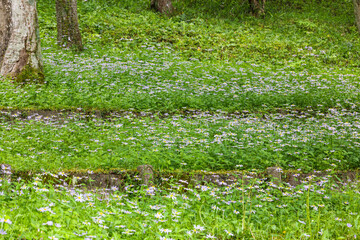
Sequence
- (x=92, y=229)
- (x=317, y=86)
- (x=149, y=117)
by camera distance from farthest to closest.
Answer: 1. (x=317, y=86)
2. (x=149, y=117)
3. (x=92, y=229)

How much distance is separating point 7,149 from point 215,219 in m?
3.40

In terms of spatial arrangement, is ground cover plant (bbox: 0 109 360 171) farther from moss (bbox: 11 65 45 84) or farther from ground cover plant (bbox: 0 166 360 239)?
moss (bbox: 11 65 45 84)

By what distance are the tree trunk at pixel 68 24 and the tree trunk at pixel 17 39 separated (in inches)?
119

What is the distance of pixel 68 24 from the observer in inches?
481

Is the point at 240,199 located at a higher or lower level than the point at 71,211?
lower

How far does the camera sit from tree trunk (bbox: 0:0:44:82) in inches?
348

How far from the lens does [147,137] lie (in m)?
6.08

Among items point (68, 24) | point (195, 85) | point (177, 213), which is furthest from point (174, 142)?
point (68, 24)

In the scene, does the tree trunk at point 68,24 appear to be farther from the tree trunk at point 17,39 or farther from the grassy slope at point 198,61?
the tree trunk at point 17,39

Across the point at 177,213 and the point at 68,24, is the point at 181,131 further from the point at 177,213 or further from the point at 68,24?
the point at 68,24

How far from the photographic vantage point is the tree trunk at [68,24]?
1195 centimetres

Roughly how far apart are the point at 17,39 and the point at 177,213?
715cm

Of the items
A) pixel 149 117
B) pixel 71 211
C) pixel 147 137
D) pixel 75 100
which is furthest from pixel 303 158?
pixel 75 100

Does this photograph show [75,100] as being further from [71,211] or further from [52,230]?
[52,230]
